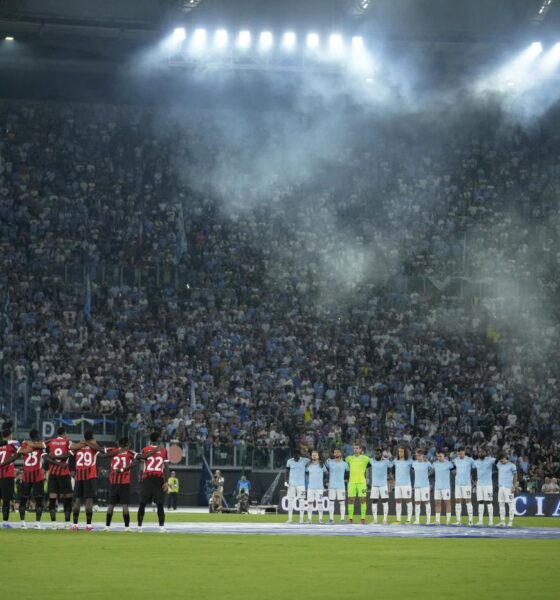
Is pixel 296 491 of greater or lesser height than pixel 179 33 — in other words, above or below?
below

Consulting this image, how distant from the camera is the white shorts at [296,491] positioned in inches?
1454

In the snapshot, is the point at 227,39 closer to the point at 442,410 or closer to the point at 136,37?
the point at 136,37

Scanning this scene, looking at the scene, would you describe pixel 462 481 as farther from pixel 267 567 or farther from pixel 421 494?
pixel 267 567

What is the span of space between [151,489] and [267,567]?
8.94m

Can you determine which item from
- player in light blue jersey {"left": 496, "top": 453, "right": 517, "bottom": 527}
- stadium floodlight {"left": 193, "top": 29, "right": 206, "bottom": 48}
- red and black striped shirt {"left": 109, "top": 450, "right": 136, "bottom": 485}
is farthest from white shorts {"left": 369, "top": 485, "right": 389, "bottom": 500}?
stadium floodlight {"left": 193, "top": 29, "right": 206, "bottom": 48}

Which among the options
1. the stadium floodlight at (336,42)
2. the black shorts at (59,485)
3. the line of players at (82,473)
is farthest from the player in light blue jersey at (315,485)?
the stadium floodlight at (336,42)

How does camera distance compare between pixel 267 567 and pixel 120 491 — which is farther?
pixel 120 491

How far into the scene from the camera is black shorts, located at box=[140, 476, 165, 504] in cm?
2634

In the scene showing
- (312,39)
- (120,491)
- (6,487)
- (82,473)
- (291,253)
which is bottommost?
(120,491)

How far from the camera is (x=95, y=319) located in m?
49.9

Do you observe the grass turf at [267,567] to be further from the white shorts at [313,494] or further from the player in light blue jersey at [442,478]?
the white shorts at [313,494]

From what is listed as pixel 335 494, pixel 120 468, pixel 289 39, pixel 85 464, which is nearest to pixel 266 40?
pixel 289 39

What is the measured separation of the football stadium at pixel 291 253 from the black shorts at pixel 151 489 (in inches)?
205

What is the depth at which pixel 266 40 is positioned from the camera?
49.3 meters
